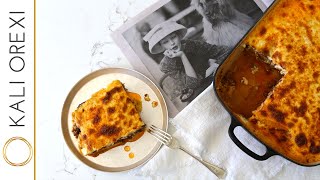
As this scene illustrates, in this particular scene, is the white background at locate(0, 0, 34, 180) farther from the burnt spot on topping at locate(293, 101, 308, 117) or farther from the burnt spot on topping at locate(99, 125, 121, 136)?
the burnt spot on topping at locate(293, 101, 308, 117)

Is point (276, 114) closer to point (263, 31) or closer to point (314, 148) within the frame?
point (314, 148)

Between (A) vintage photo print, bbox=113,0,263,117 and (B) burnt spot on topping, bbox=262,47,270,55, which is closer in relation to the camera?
(B) burnt spot on topping, bbox=262,47,270,55

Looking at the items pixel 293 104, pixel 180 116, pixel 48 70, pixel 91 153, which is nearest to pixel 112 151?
pixel 91 153

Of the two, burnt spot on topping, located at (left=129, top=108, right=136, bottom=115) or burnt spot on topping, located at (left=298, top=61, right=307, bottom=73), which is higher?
burnt spot on topping, located at (left=129, top=108, right=136, bottom=115)

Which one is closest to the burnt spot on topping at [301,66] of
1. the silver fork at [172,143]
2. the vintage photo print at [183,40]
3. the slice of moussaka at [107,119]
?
the vintage photo print at [183,40]

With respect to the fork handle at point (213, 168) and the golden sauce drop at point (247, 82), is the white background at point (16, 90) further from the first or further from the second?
the golden sauce drop at point (247, 82)

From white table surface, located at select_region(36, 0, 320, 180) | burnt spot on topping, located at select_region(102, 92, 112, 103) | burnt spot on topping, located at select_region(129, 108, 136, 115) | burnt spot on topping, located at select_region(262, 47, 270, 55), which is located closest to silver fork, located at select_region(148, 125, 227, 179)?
burnt spot on topping, located at select_region(129, 108, 136, 115)
